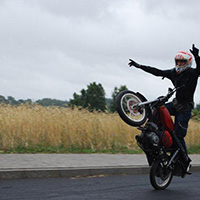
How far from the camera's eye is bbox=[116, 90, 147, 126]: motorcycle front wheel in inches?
218

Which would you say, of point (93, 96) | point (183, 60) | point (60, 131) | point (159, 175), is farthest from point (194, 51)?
point (93, 96)

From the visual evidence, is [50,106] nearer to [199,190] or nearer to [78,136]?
[78,136]

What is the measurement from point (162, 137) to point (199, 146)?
869cm

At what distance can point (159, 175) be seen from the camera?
6152mm

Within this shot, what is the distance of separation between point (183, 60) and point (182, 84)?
0.40 metres

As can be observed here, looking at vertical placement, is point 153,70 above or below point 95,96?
below

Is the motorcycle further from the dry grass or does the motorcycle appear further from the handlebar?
the dry grass

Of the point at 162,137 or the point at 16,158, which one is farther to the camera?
the point at 16,158

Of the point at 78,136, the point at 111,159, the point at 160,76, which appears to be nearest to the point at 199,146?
the point at 78,136

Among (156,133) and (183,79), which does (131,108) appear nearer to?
(156,133)

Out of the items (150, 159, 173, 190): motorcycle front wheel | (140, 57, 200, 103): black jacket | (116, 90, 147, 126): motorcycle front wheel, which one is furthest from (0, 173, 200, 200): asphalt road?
(140, 57, 200, 103): black jacket

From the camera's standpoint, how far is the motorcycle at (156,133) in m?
5.69

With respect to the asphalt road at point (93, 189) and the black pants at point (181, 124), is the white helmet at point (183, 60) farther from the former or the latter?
the asphalt road at point (93, 189)

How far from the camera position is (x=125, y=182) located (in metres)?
7.03
